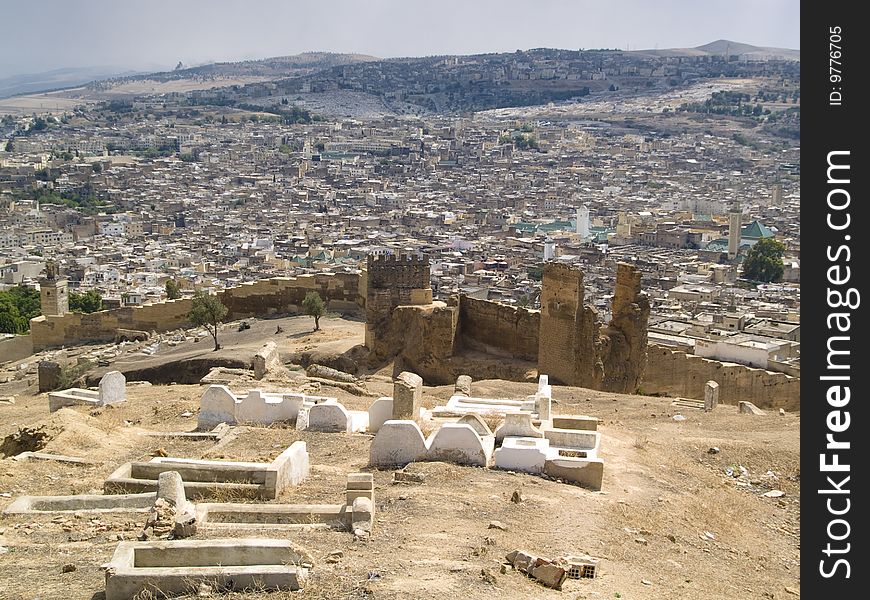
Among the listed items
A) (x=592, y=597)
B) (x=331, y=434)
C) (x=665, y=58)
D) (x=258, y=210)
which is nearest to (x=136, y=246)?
(x=258, y=210)

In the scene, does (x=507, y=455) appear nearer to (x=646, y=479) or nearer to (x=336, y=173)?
(x=646, y=479)

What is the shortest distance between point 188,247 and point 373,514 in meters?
56.4

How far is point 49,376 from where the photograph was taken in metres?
17.5

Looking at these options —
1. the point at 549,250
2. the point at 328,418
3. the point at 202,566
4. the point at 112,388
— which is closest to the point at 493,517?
the point at 202,566

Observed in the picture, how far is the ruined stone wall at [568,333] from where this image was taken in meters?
16.4

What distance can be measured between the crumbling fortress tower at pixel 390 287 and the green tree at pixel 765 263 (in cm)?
3481

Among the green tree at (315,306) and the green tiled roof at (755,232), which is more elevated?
the green tree at (315,306)

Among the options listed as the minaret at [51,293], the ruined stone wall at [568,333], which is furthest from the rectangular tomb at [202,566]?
the minaret at [51,293]

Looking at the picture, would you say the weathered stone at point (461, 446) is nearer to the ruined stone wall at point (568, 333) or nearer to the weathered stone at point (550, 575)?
the weathered stone at point (550, 575)

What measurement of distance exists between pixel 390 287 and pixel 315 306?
7.31ft

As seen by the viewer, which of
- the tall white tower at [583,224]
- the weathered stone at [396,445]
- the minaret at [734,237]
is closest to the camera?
the weathered stone at [396,445]

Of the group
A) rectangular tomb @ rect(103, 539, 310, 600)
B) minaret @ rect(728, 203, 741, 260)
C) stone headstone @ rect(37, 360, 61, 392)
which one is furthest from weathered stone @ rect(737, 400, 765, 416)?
minaret @ rect(728, 203, 741, 260)

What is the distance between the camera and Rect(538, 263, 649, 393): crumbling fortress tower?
16.4 meters

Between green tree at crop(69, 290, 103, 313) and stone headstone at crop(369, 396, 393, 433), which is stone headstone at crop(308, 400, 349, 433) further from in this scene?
green tree at crop(69, 290, 103, 313)
